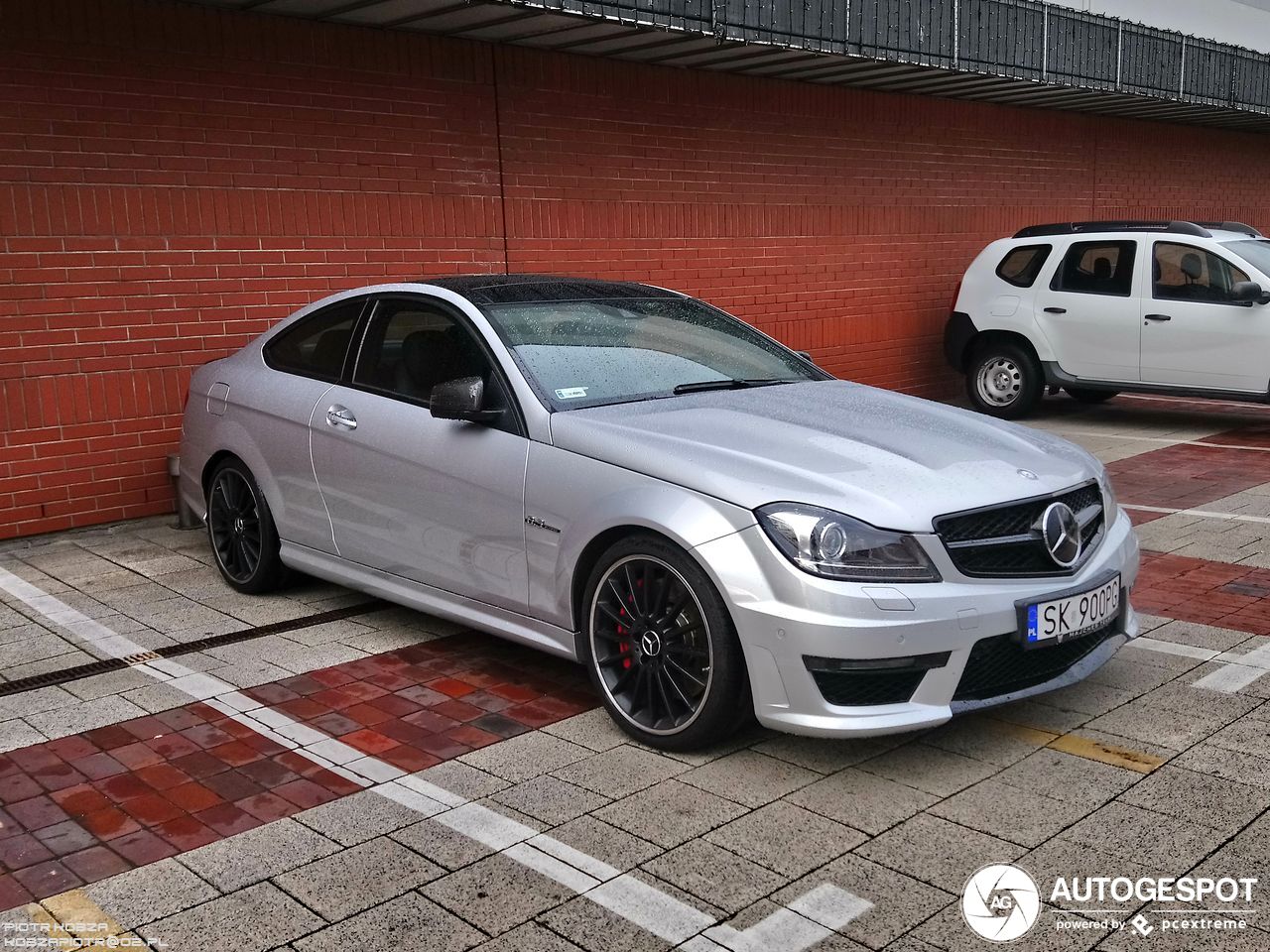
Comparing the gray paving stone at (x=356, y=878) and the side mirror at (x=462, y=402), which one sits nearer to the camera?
the gray paving stone at (x=356, y=878)

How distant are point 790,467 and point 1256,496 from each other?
5.50 meters

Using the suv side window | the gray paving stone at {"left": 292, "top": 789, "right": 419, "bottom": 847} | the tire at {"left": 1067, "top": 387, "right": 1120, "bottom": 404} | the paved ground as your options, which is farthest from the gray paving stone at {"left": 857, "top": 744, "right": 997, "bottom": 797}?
the tire at {"left": 1067, "top": 387, "right": 1120, "bottom": 404}

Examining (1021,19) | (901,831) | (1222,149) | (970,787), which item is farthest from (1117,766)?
(1222,149)

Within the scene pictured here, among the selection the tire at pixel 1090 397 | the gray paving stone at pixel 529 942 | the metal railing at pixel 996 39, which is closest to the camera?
the gray paving stone at pixel 529 942

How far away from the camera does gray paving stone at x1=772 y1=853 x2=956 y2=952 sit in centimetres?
306

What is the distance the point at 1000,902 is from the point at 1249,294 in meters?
8.85

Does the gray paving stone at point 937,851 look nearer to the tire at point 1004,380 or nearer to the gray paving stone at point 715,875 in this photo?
the gray paving stone at point 715,875

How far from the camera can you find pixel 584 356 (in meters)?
4.95

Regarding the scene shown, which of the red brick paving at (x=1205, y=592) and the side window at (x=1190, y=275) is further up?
the side window at (x=1190, y=275)

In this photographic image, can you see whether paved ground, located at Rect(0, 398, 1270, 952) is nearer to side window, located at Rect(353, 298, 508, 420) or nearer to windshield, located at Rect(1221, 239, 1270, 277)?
side window, located at Rect(353, 298, 508, 420)

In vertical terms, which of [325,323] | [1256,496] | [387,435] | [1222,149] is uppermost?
[1222,149]

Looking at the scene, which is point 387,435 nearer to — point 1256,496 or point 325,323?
point 325,323

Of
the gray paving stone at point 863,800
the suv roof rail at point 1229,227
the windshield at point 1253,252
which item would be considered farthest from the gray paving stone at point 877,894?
the suv roof rail at point 1229,227

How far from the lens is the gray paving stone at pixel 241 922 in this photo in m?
3.08
